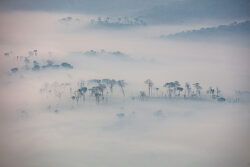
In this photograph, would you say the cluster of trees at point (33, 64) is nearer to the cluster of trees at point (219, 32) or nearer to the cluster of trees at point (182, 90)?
the cluster of trees at point (182, 90)

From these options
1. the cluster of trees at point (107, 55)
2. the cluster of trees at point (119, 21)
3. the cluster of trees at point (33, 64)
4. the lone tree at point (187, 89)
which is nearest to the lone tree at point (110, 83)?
the cluster of trees at point (107, 55)

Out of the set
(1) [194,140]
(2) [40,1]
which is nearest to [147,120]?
(1) [194,140]

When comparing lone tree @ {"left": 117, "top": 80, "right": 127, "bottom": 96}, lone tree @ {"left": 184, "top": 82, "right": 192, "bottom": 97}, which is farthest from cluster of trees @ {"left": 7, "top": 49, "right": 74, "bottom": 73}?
lone tree @ {"left": 184, "top": 82, "right": 192, "bottom": 97}

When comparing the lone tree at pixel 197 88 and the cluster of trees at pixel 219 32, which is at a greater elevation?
the cluster of trees at pixel 219 32

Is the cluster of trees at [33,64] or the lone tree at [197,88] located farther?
A: the cluster of trees at [33,64]

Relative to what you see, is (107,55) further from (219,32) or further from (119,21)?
(219,32)

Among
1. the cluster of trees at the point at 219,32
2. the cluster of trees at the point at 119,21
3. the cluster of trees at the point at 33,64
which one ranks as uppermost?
the cluster of trees at the point at 119,21

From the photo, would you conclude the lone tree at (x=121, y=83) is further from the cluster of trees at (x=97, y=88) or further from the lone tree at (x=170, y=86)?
the lone tree at (x=170, y=86)
